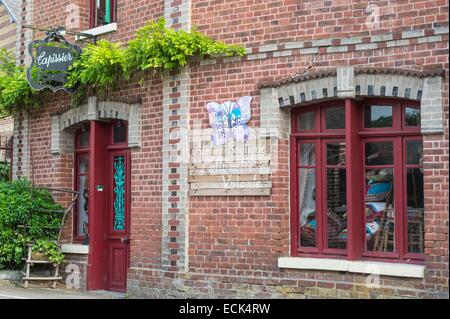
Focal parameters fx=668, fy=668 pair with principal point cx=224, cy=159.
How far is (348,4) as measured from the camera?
881cm

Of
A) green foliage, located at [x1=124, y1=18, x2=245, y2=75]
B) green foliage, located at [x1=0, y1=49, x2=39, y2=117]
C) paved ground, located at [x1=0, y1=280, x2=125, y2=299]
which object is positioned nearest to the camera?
green foliage, located at [x1=124, y1=18, x2=245, y2=75]

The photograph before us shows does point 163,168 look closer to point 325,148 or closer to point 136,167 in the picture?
point 136,167

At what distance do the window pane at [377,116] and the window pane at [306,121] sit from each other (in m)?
0.76

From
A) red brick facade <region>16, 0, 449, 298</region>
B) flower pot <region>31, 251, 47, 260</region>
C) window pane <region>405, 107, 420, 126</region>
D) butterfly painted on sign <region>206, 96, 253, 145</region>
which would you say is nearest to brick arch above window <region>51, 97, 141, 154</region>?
red brick facade <region>16, 0, 449, 298</region>

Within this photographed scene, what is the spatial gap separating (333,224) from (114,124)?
14.6 ft

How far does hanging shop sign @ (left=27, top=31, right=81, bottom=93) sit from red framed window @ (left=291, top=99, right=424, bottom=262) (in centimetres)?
424

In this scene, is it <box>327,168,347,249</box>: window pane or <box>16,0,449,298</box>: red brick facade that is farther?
<box>327,168,347,249</box>: window pane

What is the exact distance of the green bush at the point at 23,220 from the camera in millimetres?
11461

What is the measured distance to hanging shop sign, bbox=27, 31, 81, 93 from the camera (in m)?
11.3

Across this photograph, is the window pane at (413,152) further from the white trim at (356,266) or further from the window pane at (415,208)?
the white trim at (356,266)

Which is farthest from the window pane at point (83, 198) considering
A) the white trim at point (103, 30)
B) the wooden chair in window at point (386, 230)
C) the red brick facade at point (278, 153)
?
the wooden chair in window at point (386, 230)

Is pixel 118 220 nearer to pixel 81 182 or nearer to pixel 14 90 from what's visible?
pixel 81 182

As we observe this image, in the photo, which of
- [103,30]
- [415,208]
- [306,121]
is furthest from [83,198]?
[415,208]

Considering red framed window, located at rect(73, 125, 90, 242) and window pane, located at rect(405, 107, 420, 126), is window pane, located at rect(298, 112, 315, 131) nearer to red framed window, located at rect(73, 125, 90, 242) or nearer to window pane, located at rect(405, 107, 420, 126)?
window pane, located at rect(405, 107, 420, 126)
